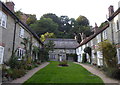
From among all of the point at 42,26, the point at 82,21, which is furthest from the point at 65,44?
the point at 82,21

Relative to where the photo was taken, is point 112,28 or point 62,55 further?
point 62,55

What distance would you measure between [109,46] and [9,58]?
1204cm

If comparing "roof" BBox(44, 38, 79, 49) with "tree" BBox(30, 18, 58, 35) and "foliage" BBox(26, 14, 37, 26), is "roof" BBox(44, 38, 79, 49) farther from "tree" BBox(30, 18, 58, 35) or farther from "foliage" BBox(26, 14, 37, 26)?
"foliage" BBox(26, 14, 37, 26)

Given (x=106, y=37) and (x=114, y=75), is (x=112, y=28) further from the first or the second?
(x=114, y=75)

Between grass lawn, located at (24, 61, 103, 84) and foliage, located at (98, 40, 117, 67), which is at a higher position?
foliage, located at (98, 40, 117, 67)

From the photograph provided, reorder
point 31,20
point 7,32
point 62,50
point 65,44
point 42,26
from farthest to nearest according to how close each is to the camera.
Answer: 1. point 31,20
2. point 42,26
3. point 65,44
4. point 62,50
5. point 7,32

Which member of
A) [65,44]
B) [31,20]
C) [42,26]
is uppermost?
[31,20]

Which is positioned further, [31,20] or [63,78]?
[31,20]

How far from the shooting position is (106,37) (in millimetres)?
16953

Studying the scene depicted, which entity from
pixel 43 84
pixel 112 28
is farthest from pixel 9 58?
pixel 112 28

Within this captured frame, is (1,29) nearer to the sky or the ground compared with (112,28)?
nearer to the ground

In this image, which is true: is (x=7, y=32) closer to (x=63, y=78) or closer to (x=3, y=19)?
(x=3, y=19)

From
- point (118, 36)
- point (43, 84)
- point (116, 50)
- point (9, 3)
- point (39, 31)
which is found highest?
point (39, 31)

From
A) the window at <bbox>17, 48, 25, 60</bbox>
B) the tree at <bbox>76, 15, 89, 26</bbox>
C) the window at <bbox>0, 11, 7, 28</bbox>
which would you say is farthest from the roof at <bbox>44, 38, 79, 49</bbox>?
the window at <bbox>0, 11, 7, 28</bbox>
